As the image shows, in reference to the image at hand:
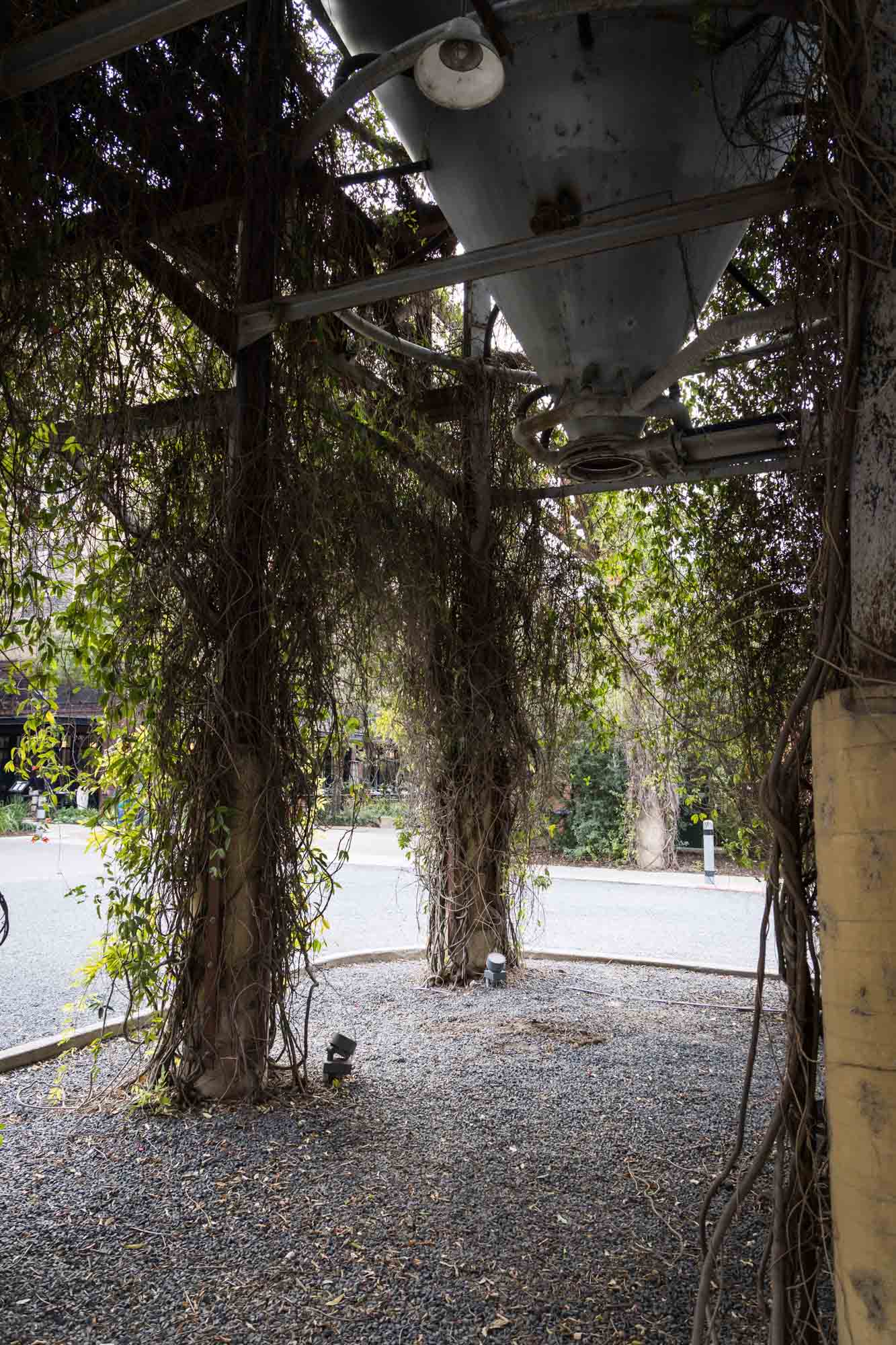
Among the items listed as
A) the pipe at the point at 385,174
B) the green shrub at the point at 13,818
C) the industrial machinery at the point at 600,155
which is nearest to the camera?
the industrial machinery at the point at 600,155

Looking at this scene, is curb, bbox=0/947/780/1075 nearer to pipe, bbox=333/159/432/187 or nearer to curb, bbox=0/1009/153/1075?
curb, bbox=0/1009/153/1075

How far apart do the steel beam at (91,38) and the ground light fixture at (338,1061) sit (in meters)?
3.44

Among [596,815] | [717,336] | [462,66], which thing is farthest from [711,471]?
[596,815]

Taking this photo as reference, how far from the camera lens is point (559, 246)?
252 cm

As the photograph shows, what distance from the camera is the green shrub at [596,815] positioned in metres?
14.1

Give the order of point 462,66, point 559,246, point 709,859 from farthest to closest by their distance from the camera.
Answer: point 709,859, point 559,246, point 462,66

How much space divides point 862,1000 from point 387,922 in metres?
7.36

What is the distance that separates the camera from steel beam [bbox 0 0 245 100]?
2.06 meters

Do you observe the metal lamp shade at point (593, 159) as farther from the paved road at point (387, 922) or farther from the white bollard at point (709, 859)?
the white bollard at point (709, 859)

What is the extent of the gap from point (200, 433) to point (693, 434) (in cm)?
211

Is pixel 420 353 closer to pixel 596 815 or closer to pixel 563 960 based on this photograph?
pixel 563 960

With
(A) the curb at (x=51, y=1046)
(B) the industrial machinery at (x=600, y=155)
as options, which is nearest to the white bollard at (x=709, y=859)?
(A) the curb at (x=51, y=1046)

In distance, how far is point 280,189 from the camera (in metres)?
3.47

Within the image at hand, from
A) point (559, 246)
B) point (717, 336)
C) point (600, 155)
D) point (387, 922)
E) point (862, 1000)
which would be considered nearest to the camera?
point (862, 1000)
